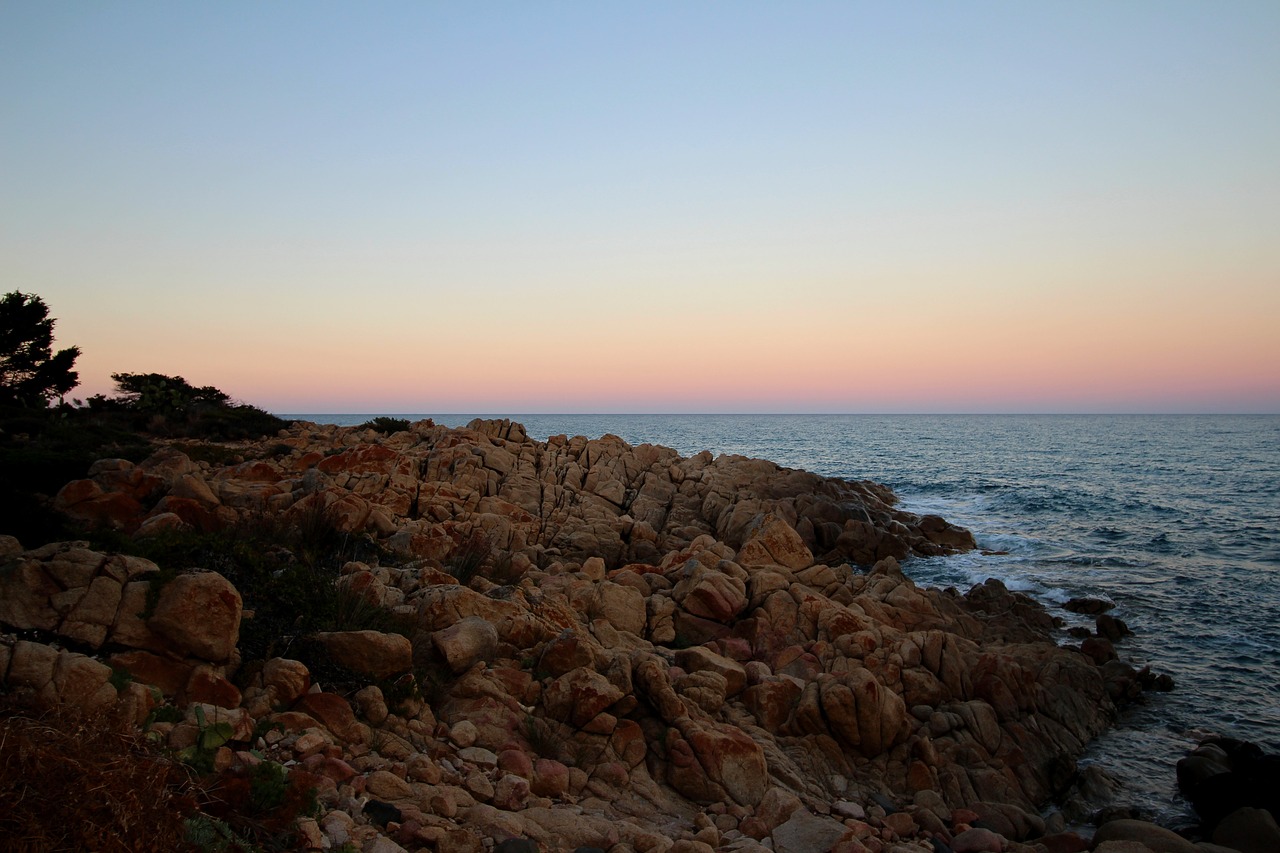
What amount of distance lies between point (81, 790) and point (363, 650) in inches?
170

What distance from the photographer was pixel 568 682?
10.0 metres

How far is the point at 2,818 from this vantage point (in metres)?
4.21

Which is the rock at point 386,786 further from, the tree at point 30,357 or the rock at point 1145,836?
the tree at point 30,357

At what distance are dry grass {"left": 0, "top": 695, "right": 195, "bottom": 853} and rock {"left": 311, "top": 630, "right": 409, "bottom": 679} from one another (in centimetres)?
335

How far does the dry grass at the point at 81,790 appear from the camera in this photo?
4.35 m

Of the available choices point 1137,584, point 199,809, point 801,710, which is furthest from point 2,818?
point 1137,584

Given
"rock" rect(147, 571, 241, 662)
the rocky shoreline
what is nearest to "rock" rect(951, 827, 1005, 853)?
the rocky shoreline

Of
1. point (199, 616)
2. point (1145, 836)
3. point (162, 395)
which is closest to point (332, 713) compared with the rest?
point (199, 616)

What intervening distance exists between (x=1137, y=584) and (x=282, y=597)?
27.6m

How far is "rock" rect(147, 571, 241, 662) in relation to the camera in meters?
7.62

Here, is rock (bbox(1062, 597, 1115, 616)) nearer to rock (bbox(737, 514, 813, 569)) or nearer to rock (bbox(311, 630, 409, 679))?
rock (bbox(737, 514, 813, 569))

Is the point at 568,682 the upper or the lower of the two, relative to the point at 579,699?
upper

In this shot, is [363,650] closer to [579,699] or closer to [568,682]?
[568,682]

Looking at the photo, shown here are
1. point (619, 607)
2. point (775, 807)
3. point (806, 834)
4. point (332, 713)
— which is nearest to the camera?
point (332, 713)
